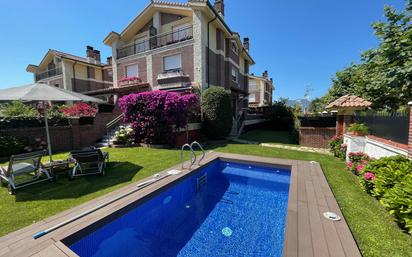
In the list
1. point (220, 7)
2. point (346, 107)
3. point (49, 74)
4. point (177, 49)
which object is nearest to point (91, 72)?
point (49, 74)

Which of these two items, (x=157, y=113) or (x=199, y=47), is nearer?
(x=157, y=113)

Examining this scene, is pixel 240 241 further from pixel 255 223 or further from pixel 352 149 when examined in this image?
pixel 352 149

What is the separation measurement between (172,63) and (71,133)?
33.8ft

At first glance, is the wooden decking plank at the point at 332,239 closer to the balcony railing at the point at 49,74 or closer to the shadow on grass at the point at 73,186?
the shadow on grass at the point at 73,186

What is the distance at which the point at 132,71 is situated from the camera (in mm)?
20078

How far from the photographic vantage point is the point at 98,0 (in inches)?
518

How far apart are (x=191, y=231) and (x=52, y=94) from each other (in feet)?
20.4

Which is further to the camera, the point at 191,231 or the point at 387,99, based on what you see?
the point at 387,99

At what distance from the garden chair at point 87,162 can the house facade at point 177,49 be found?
1056cm

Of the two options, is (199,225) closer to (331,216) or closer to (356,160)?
(331,216)

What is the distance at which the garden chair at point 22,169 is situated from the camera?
203 inches

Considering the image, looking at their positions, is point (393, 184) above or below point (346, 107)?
below

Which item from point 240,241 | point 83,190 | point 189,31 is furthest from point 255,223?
point 189,31

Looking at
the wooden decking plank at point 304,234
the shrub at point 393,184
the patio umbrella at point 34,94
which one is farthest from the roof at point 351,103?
the patio umbrella at point 34,94
